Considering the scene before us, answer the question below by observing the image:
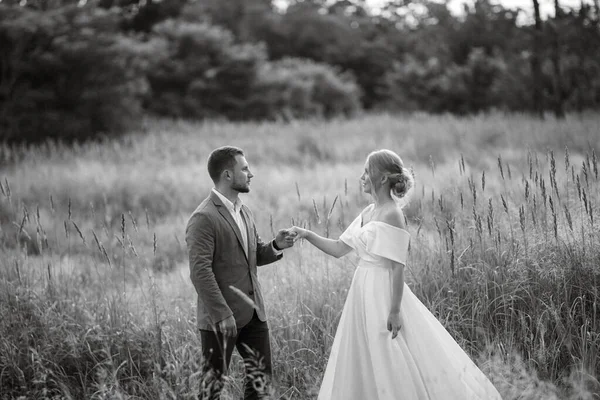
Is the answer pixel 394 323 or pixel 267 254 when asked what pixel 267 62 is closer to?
pixel 267 254

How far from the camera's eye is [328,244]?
3.92 meters

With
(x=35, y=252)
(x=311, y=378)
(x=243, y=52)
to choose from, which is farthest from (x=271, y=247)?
(x=243, y=52)

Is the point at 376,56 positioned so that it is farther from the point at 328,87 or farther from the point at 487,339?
the point at 487,339

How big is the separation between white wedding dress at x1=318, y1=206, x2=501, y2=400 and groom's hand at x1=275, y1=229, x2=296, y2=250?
571 millimetres

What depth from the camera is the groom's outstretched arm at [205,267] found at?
339cm

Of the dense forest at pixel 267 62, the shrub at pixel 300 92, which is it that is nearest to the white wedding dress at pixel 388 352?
the dense forest at pixel 267 62

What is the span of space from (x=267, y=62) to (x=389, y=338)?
2774cm

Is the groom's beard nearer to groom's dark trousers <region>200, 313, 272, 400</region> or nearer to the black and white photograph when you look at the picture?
the black and white photograph

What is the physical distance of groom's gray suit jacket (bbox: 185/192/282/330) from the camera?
341cm

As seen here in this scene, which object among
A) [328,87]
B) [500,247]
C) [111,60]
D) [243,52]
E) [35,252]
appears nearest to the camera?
[500,247]

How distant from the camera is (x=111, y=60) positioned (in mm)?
18047

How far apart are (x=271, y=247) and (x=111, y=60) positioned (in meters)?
16.1

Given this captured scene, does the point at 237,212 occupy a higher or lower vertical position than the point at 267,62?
lower

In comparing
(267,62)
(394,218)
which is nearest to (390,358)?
(394,218)
